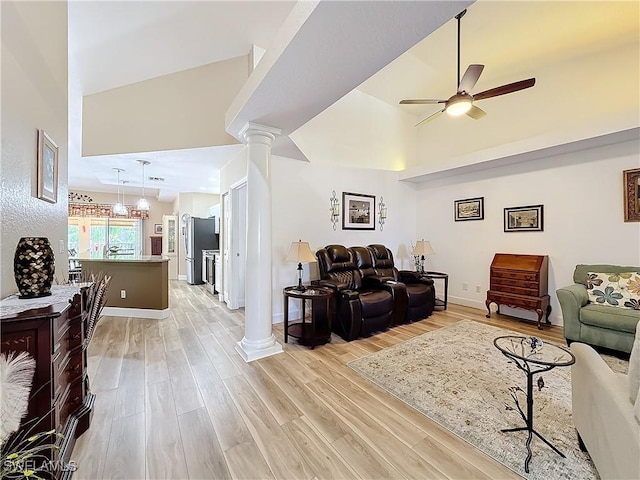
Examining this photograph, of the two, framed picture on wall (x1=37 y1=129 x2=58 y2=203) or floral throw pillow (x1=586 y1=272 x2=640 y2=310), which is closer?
framed picture on wall (x1=37 y1=129 x2=58 y2=203)

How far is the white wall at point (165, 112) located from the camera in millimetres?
3697

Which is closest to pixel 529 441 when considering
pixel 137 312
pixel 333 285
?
pixel 333 285

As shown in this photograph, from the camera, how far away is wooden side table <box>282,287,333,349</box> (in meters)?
3.13

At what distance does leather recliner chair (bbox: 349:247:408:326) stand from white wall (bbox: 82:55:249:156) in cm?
253

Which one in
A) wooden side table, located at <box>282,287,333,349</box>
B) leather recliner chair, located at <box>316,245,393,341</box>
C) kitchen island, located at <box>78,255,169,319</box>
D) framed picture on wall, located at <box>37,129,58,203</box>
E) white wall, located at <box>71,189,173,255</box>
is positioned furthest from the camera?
white wall, located at <box>71,189,173,255</box>

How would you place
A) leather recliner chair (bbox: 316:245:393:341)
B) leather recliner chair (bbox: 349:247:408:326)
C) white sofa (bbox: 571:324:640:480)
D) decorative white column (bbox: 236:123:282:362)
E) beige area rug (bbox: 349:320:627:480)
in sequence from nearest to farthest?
white sofa (bbox: 571:324:640:480), beige area rug (bbox: 349:320:627:480), decorative white column (bbox: 236:123:282:362), leather recliner chair (bbox: 316:245:393:341), leather recliner chair (bbox: 349:247:408:326)

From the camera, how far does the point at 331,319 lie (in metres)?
3.40

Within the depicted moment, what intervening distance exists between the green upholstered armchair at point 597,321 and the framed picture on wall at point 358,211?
113 inches

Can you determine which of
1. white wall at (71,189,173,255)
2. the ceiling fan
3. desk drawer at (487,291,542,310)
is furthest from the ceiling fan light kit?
white wall at (71,189,173,255)

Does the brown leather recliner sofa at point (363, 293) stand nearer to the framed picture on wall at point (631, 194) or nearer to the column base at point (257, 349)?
the column base at point (257, 349)

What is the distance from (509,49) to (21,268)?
558 cm

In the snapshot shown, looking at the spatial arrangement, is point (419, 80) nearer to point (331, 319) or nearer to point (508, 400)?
point (331, 319)

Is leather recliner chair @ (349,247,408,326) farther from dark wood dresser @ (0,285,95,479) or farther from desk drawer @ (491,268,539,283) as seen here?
dark wood dresser @ (0,285,95,479)

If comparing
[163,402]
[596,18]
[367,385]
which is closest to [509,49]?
[596,18]
